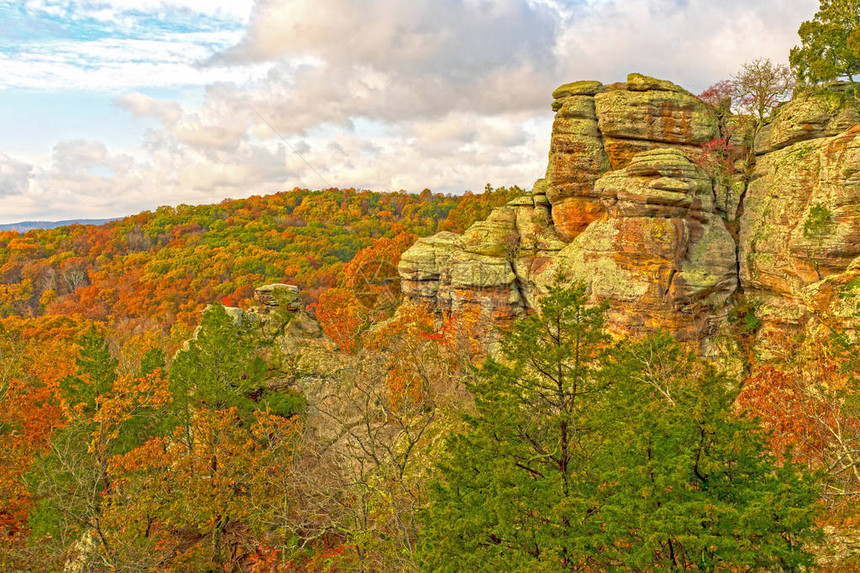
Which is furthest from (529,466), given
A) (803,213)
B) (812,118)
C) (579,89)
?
(579,89)

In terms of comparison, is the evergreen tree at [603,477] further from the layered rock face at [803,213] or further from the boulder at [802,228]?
the boulder at [802,228]

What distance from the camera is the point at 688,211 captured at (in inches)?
916

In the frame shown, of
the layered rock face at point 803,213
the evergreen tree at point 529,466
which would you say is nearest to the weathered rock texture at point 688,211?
the layered rock face at point 803,213

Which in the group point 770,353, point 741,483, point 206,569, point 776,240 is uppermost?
point 776,240

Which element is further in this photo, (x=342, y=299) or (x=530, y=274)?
(x=342, y=299)

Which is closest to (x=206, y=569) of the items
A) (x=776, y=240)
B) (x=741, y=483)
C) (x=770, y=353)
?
(x=741, y=483)

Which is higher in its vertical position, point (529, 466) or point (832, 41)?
point (832, 41)

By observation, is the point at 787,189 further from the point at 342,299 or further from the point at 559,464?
the point at 342,299

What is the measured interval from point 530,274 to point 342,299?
17408mm

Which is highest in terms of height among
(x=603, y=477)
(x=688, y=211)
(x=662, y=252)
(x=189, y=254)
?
(x=688, y=211)

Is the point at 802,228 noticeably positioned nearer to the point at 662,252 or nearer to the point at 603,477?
the point at 662,252

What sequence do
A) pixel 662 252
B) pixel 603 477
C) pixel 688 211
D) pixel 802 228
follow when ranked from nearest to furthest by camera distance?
pixel 603 477
pixel 802 228
pixel 662 252
pixel 688 211

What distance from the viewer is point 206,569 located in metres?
13.8

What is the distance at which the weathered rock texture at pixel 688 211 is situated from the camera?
810 inches
